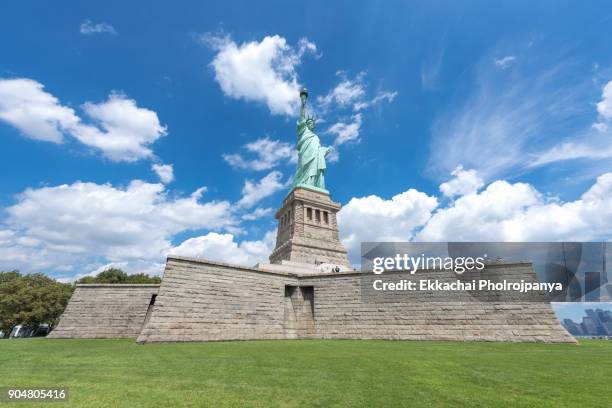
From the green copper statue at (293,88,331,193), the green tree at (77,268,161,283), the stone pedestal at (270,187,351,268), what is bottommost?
the green tree at (77,268,161,283)

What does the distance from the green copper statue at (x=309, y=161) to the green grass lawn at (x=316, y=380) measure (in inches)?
1277

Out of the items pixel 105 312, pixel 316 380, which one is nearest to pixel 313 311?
pixel 105 312

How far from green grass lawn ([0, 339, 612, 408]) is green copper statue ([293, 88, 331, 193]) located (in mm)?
32431

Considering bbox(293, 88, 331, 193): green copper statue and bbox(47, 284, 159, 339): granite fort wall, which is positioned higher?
bbox(293, 88, 331, 193): green copper statue

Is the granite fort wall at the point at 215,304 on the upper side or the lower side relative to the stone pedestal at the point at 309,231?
lower

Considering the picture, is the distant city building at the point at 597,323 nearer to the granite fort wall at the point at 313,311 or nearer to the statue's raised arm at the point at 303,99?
the granite fort wall at the point at 313,311

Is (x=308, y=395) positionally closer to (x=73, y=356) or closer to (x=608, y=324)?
(x=73, y=356)

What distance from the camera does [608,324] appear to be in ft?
121

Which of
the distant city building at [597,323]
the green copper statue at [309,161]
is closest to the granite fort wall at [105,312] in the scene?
the green copper statue at [309,161]

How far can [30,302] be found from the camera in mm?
35250

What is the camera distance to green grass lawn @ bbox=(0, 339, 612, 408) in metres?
5.13

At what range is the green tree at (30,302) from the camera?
3416 centimetres

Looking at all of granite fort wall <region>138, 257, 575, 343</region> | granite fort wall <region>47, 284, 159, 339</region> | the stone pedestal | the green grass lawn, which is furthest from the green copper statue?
the green grass lawn

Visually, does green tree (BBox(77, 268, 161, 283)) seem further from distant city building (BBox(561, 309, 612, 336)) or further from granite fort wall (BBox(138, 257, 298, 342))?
distant city building (BBox(561, 309, 612, 336))
